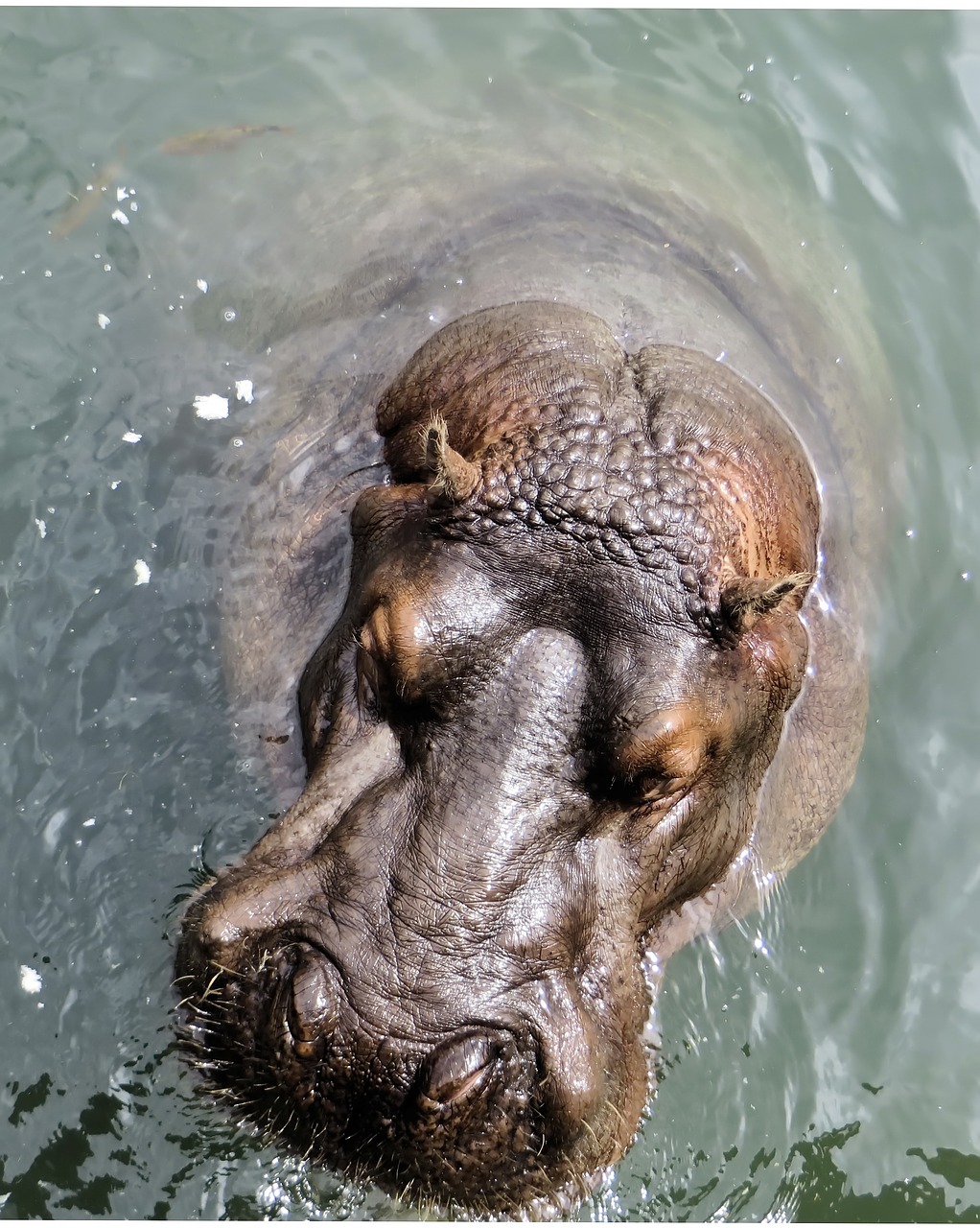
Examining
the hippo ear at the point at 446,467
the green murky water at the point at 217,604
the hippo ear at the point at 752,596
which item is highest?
the hippo ear at the point at 752,596

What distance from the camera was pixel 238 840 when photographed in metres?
5.79

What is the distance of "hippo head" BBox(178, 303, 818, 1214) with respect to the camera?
4.19 m

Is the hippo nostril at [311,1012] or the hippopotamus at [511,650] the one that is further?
the hippopotamus at [511,650]

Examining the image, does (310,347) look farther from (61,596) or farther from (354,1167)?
(354,1167)

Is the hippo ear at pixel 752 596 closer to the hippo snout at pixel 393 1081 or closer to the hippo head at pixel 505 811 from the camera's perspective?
the hippo head at pixel 505 811

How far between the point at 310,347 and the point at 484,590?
8.49 ft

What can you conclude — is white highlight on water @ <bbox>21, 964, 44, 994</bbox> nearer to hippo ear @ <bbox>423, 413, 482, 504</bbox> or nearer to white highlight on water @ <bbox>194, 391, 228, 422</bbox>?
white highlight on water @ <bbox>194, 391, 228, 422</bbox>

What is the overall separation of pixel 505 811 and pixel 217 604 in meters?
2.50

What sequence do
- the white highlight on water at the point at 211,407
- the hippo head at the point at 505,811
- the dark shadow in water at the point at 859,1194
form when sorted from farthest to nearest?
Result: the white highlight on water at the point at 211,407, the dark shadow in water at the point at 859,1194, the hippo head at the point at 505,811

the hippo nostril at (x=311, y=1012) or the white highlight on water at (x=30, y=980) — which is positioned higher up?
the hippo nostril at (x=311, y=1012)

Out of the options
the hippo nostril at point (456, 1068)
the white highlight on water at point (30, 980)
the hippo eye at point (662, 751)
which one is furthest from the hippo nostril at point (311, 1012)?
the white highlight on water at point (30, 980)

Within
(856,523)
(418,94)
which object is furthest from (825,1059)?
(418,94)

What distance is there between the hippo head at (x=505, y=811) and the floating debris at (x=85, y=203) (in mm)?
3379

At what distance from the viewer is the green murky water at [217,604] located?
5848mm
